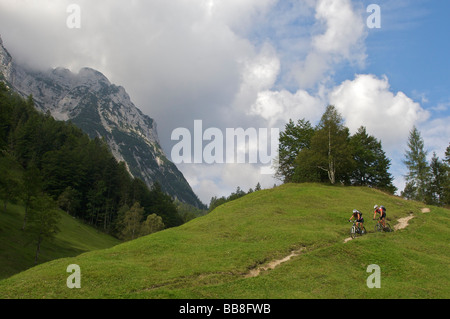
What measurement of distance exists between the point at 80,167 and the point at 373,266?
422 ft

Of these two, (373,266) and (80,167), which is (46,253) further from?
(80,167)

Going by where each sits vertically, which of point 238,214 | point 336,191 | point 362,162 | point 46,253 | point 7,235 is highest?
point 362,162

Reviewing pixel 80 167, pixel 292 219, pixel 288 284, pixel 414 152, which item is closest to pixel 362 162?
pixel 414 152

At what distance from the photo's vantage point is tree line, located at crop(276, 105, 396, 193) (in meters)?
67.2

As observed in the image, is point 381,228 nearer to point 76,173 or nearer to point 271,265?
point 271,265

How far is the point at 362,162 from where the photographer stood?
80.6 m

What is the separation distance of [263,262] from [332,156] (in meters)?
48.4

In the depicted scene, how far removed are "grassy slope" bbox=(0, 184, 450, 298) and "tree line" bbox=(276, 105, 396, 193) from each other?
2606 cm

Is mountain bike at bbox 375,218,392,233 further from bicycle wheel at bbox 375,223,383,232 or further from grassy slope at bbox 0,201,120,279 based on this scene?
grassy slope at bbox 0,201,120,279

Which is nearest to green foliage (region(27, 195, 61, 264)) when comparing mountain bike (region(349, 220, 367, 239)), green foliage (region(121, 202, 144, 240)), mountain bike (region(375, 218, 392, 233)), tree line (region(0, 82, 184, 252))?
tree line (region(0, 82, 184, 252))

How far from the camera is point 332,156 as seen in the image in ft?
217

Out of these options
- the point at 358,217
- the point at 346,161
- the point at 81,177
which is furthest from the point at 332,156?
the point at 81,177

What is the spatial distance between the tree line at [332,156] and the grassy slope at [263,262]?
85.5ft
